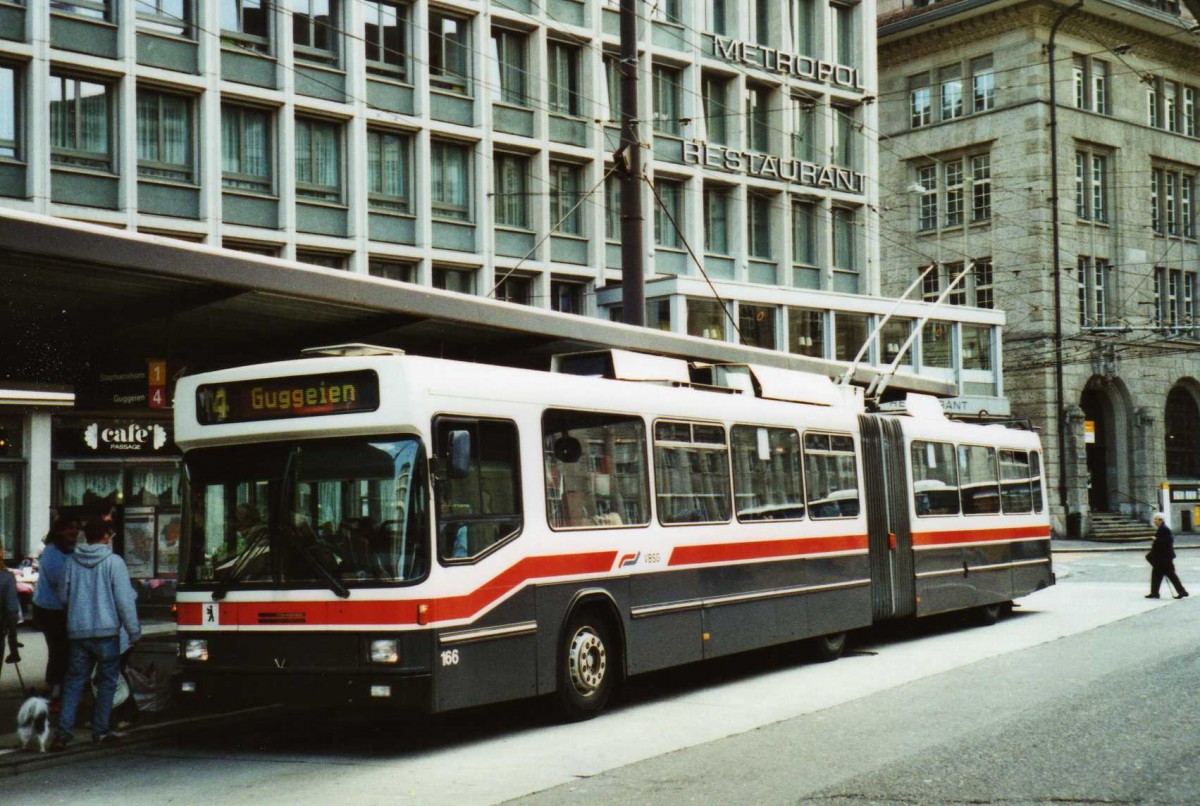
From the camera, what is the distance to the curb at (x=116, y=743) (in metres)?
10.1

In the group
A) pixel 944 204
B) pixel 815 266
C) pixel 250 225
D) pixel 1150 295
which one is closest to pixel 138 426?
pixel 250 225

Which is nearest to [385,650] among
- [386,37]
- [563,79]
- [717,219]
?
[386,37]

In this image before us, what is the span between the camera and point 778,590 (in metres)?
14.9

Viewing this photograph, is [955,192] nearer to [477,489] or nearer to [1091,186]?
[1091,186]

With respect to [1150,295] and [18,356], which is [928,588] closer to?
[18,356]

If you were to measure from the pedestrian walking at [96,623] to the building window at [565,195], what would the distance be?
25973mm

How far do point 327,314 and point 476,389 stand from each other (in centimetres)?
394

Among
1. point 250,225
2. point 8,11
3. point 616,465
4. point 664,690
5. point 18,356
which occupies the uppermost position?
point 8,11

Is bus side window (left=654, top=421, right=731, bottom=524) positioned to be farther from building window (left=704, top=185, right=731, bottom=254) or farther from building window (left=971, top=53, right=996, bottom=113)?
building window (left=971, top=53, right=996, bottom=113)

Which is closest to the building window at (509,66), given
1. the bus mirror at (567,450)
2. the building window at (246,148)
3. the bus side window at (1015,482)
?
the building window at (246,148)

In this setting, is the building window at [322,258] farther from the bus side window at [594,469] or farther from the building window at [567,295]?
the bus side window at [594,469]

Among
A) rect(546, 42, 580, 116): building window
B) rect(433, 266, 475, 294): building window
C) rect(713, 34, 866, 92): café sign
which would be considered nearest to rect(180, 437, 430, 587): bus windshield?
rect(433, 266, 475, 294): building window

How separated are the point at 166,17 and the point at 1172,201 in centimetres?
4065

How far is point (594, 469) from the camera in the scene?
12281mm
